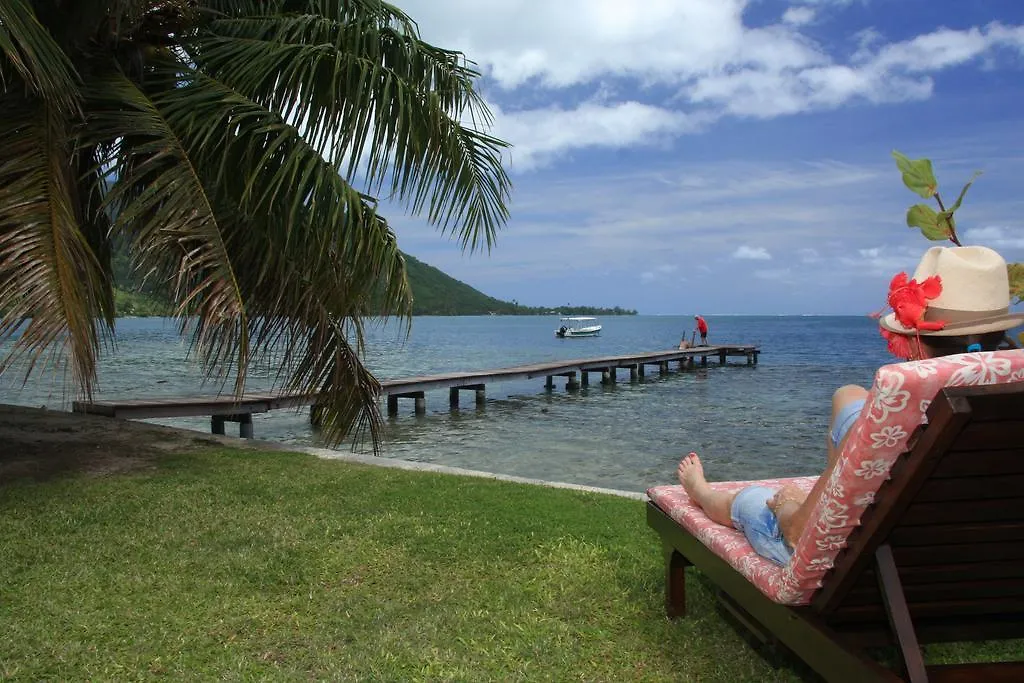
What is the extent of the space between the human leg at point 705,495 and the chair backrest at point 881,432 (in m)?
0.95

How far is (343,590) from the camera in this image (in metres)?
4.17

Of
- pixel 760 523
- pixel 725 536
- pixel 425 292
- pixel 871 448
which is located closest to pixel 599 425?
pixel 725 536

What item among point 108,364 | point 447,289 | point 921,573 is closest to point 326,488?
point 921,573

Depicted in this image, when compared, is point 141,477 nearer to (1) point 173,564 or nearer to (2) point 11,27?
(1) point 173,564

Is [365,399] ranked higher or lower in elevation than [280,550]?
higher

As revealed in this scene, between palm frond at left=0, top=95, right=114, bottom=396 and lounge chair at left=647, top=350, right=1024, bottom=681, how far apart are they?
486 cm

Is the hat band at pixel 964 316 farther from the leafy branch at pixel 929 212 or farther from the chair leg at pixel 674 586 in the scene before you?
the chair leg at pixel 674 586

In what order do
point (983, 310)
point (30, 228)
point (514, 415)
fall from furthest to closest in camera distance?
point (514, 415) < point (30, 228) < point (983, 310)

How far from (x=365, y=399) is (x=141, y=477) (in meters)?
2.28

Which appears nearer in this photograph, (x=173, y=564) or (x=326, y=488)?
(x=173, y=564)

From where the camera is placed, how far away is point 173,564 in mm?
4562

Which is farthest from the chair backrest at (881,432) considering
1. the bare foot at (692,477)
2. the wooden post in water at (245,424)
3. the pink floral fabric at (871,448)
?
the wooden post in water at (245,424)

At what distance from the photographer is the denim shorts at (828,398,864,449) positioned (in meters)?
2.58

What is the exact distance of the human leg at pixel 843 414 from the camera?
257cm
